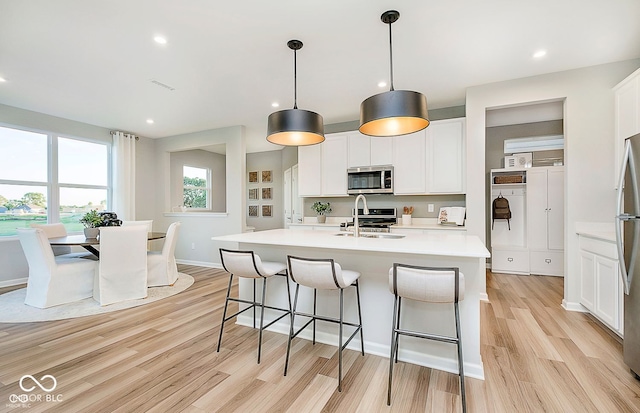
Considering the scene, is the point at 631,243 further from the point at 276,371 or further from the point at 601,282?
the point at 276,371

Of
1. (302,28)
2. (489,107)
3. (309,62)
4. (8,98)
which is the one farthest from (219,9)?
(8,98)

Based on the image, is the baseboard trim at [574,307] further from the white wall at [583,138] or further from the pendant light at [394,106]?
the pendant light at [394,106]

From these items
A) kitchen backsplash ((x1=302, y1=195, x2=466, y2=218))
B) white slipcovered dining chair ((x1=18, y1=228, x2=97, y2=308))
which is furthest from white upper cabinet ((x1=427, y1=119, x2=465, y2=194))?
white slipcovered dining chair ((x1=18, y1=228, x2=97, y2=308))

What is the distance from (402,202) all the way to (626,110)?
8.76 ft

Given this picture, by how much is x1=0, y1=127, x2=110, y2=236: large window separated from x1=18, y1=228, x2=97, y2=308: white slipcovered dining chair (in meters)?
1.58

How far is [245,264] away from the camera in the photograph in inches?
86.7

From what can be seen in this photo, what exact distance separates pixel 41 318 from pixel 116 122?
11.1 feet

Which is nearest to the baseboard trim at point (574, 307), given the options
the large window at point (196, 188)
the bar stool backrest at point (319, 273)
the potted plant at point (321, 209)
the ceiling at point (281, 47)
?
the ceiling at point (281, 47)

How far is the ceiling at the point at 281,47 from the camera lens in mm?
2156

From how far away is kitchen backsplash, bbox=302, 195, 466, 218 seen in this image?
14.4 ft

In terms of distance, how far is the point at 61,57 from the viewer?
2.82 meters

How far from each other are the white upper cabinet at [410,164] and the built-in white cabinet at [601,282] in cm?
191

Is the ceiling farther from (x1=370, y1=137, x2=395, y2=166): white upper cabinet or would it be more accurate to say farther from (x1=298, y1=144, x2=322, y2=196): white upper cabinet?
(x1=298, y1=144, x2=322, y2=196): white upper cabinet

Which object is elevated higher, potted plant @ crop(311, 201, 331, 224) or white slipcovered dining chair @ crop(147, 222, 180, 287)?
potted plant @ crop(311, 201, 331, 224)
